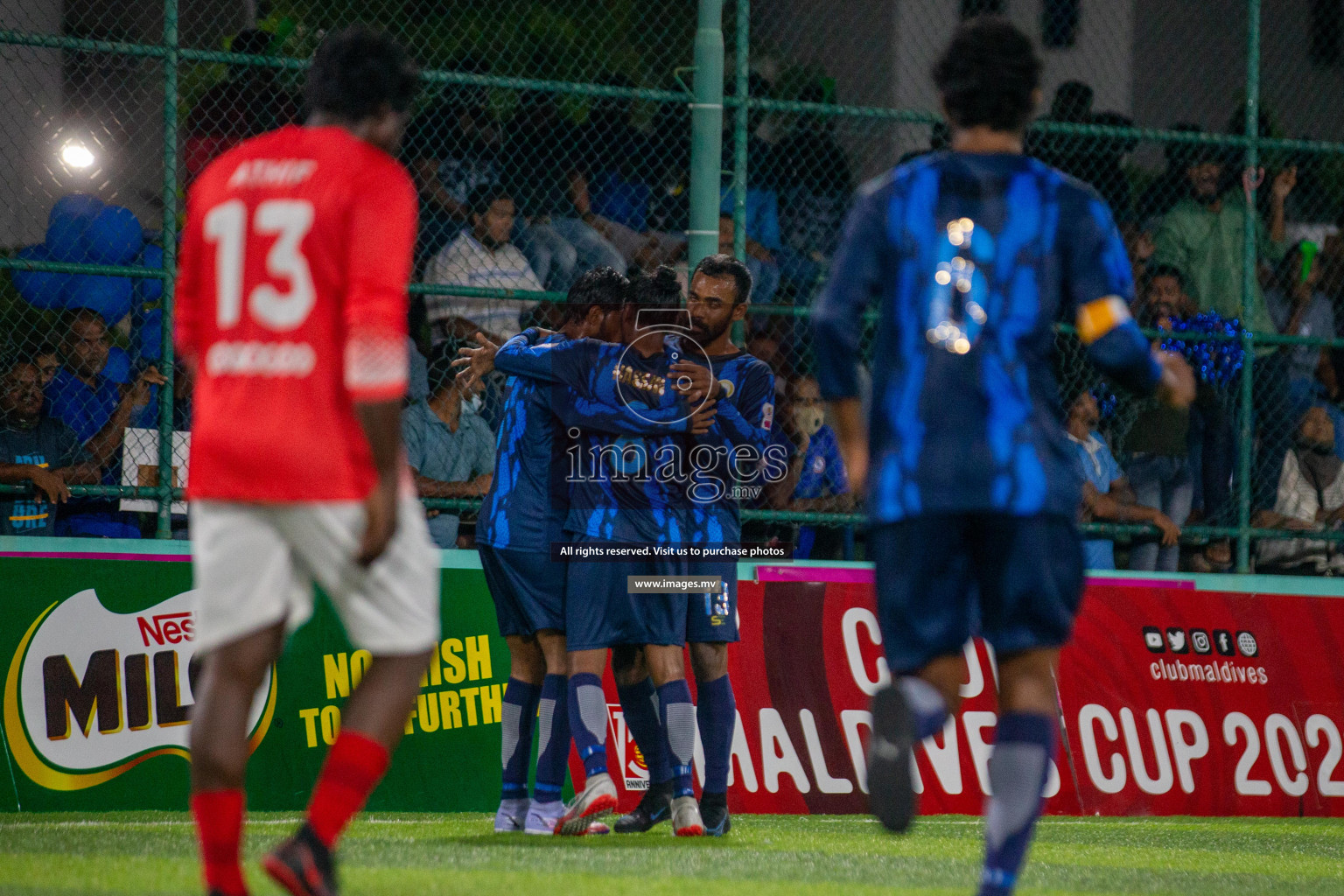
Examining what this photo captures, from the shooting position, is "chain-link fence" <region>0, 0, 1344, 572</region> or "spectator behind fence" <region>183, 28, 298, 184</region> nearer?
"chain-link fence" <region>0, 0, 1344, 572</region>

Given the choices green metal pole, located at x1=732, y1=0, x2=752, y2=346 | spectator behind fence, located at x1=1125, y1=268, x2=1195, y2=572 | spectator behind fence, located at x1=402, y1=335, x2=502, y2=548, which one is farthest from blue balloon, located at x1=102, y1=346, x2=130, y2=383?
spectator behind fence, located at x1=1125, y1=268, x2=1195, y2=572

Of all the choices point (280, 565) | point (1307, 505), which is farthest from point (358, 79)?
point (1307, 505)

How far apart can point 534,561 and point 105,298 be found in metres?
2.89

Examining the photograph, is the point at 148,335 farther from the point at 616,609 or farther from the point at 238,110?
the point at 616,609

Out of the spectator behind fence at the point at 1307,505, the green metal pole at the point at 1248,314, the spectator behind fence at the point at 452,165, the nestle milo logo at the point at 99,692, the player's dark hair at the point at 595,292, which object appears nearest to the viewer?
the player's dark hair at the point at 595,292

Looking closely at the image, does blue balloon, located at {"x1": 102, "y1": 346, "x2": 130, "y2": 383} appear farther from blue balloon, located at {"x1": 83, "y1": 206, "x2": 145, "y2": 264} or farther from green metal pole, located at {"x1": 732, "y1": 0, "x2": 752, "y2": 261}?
green metal pole, located at {"x1": 732, "y1": 0, "x2": 752, "y2": 261}

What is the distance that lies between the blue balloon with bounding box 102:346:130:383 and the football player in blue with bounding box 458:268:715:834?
6.92 ft

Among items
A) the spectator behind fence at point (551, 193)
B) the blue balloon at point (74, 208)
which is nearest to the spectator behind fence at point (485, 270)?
the spectator behind fence at point (551, 193)

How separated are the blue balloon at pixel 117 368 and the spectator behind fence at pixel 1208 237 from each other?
5978mm

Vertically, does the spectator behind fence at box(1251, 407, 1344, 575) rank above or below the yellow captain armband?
below

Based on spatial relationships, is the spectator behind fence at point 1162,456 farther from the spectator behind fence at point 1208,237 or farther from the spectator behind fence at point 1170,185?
the spectator behind fence at point 1170,185

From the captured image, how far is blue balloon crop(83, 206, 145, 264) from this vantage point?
8.17 meters

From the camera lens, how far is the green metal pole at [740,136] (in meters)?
8.91

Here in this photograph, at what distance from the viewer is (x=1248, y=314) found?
393 inches
